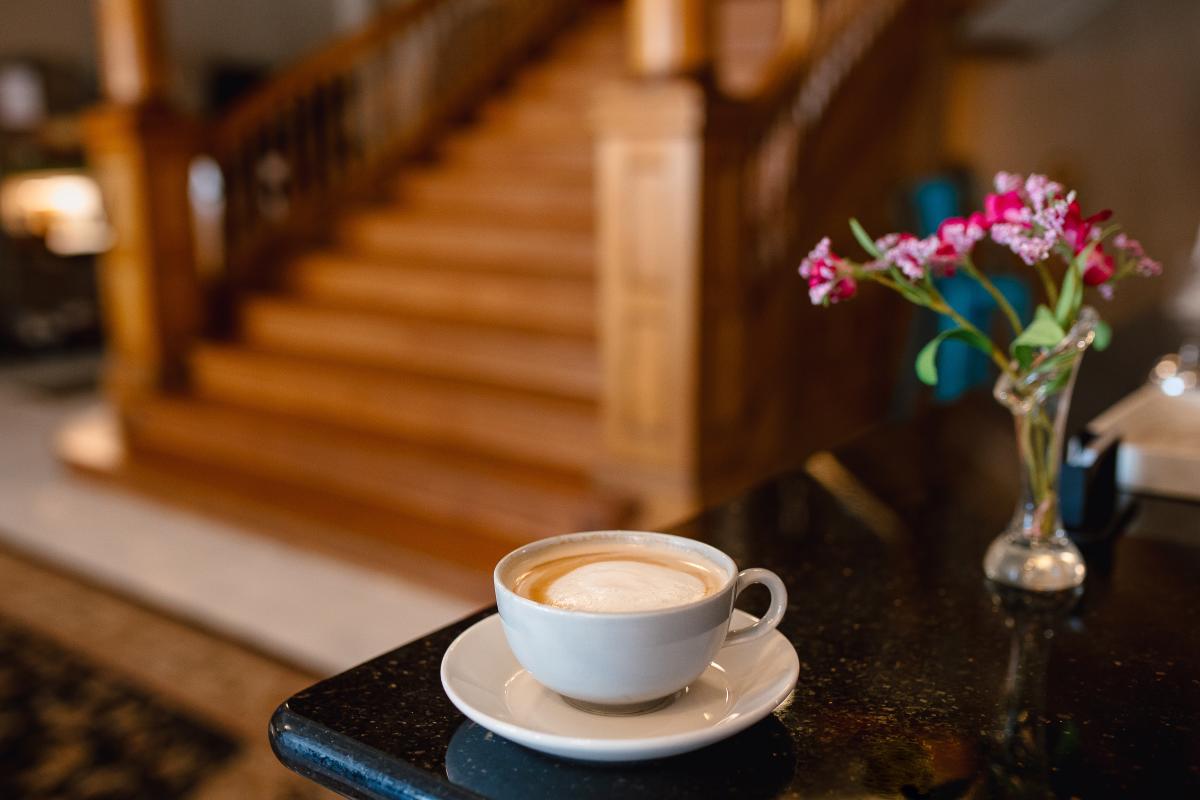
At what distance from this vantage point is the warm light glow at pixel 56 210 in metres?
7.83

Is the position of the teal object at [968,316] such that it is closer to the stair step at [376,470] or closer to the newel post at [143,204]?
the stair step at [376,470]

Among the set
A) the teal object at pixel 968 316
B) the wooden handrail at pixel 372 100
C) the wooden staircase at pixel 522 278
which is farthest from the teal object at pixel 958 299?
the wooden handrail at pixel 372 100

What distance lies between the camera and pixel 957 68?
641cm

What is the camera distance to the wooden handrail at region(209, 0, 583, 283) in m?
5.56

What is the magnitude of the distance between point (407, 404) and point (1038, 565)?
3.67 metres

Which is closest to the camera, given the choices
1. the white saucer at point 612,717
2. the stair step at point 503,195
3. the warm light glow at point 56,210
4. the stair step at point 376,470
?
the white saucer at point 612,717

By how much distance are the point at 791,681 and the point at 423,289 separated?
443 cm

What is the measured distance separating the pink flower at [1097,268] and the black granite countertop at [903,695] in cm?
29

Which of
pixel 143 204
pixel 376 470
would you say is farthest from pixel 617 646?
pixel 143 204

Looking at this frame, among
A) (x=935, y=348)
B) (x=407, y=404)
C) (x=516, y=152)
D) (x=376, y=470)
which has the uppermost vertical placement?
(x=516, y=152)

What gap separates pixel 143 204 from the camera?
4.94 m

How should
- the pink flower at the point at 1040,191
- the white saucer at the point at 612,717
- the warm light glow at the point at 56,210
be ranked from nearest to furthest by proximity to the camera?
the white saucer at the point at 612,717, the pink flower at the point at 1040,191, the warm light glow at the point at 56,210

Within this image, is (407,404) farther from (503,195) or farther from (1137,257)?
(1137,257)

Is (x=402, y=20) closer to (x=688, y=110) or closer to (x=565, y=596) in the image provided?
(x=688, y=110)
